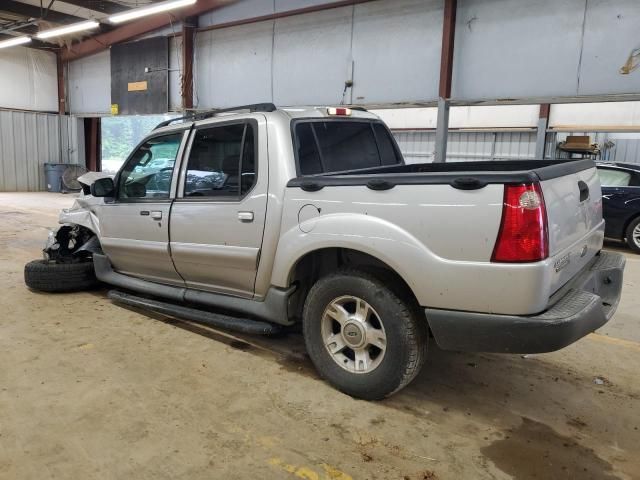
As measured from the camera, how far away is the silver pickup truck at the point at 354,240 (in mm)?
2273

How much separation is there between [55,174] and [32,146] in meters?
1.25

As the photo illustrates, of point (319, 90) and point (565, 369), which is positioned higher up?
point (319, 90)

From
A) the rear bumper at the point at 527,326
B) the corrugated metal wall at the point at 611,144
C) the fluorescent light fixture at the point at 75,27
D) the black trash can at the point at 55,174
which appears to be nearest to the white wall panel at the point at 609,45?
the rear bumper at the point at 527,326

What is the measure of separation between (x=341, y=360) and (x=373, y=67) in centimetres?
771

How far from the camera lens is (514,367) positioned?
11.1ft

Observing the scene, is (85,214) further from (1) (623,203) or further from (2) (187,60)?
(2) (187,60)

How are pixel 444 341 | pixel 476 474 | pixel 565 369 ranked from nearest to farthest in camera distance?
pixel 476 474
pixel 444 341
pixel 565 369

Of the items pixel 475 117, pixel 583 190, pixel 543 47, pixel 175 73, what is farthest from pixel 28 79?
pixel 583 190

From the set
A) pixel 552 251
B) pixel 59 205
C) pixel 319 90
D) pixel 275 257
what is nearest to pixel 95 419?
pixel 275 257

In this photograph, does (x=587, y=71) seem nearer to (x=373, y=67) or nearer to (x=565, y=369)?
(x=373, y=67)

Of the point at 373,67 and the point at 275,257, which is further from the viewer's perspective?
the point at 373,67

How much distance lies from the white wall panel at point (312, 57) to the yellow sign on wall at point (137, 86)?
4917 millimetres

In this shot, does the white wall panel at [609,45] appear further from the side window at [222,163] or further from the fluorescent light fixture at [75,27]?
the fluorescent light fixture at [75,27]

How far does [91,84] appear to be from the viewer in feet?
53.3
